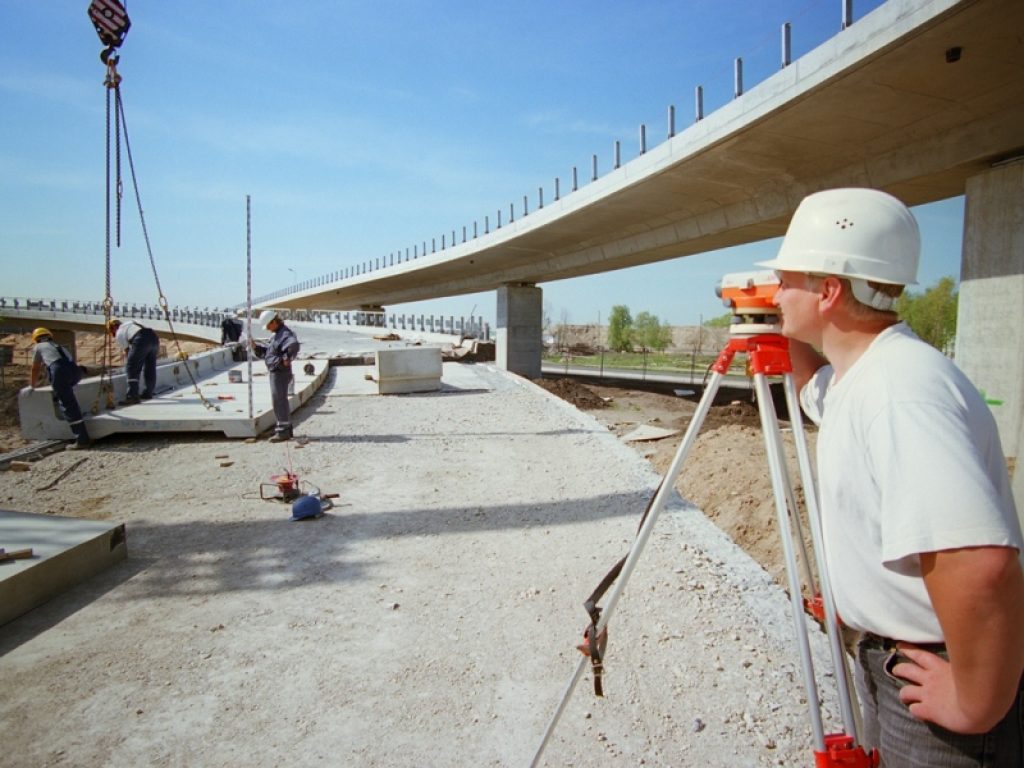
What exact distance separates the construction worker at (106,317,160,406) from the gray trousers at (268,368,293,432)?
3.76 meters

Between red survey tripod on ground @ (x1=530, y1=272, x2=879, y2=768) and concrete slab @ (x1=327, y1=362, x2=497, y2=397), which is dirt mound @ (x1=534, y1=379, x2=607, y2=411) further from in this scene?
red survey tripod on ground @ (x1=530, y1=272, x2=879, y2=768)

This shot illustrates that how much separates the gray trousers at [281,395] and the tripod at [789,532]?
7488 millimetres

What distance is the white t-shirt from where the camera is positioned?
3.53 ft

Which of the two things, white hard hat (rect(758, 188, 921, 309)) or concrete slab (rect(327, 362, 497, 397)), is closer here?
white hard hat (rect(758, 188, 921, 309))

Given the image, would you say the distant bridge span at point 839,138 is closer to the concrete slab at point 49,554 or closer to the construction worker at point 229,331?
the concrete slab at point 49,554

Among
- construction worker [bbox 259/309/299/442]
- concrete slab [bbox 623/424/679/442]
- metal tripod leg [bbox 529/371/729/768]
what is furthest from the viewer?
concrete slab [bbox 623/424/679/442]

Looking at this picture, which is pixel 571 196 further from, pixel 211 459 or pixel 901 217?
pixel 901 217

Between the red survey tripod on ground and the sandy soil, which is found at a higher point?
the red survey tripod on ground

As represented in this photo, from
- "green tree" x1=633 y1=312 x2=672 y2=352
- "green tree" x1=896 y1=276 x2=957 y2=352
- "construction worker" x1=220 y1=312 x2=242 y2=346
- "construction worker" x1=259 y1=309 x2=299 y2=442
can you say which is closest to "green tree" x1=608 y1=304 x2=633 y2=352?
"green tree" x1=633 y1=312 x2=672 y2=352

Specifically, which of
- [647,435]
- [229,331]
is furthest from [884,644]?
[229,331]

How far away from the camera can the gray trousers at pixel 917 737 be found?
126cm

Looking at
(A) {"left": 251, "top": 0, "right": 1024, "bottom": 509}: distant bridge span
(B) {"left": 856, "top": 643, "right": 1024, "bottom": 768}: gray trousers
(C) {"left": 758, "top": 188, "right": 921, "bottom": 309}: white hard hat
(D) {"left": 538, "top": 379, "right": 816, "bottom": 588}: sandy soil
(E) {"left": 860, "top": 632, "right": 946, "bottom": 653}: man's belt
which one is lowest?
(D) {"left": 538, "top": 379, "right": 816, "bottom": 588}: sandy soil

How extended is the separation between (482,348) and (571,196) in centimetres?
1369

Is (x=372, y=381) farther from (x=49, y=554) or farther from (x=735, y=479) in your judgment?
(x=49, y=554)
